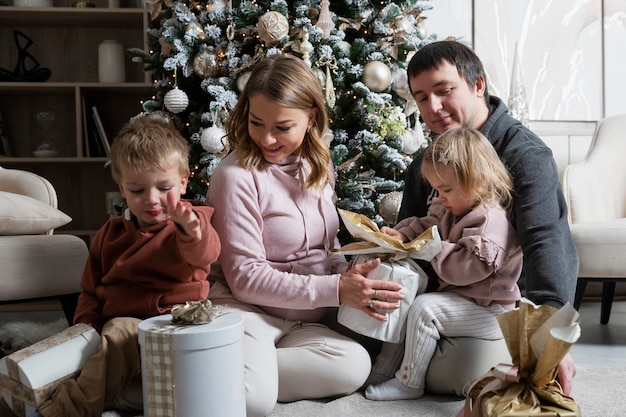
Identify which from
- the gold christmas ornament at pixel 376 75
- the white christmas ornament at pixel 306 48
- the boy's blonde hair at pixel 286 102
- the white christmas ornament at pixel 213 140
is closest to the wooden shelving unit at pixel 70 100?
the white christmas ornament at pixel 213 140

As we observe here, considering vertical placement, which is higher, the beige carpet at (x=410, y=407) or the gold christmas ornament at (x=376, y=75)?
the gold christmas ornament at (x=376, y=75)

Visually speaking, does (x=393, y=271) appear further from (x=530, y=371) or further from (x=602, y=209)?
(x=602, y=209)

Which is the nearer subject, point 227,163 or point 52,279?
point 227,163

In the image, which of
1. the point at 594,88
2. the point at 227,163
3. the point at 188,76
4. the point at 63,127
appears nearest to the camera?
the point at 227,163

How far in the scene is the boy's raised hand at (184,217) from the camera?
4.33 feet

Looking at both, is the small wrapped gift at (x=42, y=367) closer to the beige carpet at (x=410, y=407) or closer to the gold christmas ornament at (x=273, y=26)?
the beige carpet at (x=410, y=407)

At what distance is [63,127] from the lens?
146 inches

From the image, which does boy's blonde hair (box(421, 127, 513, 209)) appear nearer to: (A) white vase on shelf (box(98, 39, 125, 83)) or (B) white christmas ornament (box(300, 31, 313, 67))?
(B) white christmas ornament (box(300, 31, 313, 67))

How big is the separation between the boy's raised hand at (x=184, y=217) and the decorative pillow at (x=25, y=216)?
85 centimetres

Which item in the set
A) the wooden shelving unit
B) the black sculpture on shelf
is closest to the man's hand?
the wooden shelving unit

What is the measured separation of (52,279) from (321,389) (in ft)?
3.13

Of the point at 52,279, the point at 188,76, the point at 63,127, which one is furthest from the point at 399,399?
the point at 63,127

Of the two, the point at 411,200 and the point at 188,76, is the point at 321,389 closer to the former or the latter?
the point at 411,200

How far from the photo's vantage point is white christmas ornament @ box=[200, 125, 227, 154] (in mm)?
2416
